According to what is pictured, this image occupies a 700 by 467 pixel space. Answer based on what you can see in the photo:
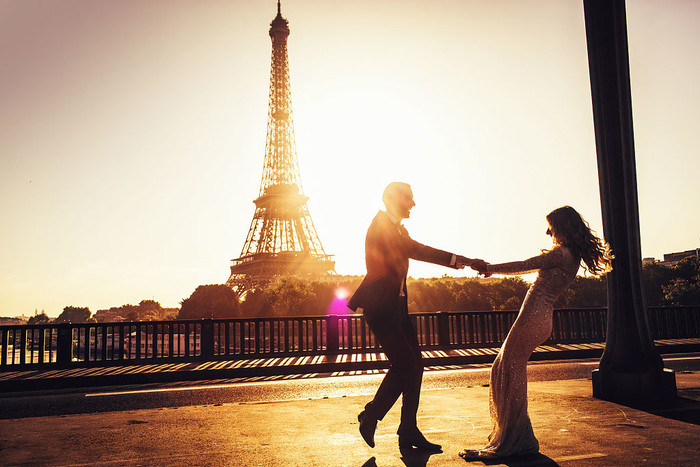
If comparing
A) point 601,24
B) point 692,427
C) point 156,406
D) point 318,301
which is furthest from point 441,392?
point 318,301

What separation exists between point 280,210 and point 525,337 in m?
65.9

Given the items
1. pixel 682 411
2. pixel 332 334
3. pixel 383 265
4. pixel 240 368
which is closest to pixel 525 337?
pixel 383 265

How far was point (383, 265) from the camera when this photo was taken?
4.23 m

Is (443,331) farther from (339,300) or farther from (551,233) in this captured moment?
(339,300)

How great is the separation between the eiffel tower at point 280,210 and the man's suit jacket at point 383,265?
64738mm

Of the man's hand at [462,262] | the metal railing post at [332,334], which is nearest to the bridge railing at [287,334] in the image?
the metal railing post at [332,334]

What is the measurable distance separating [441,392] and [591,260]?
3.28m

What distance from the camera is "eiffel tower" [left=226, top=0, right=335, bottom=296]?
68.9 m

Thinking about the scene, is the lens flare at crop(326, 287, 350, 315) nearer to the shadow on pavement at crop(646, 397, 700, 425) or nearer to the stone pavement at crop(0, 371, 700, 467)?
the stone pavement at crop(0, 371, 700, 467)

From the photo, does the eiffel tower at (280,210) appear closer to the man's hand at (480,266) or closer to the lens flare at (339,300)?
the lens flare at (339,300)

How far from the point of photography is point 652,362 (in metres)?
5.56

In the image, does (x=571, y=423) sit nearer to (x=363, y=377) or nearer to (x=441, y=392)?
(x=441, y=392)

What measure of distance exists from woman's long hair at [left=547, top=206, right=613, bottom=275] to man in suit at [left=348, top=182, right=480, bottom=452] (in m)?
1.16

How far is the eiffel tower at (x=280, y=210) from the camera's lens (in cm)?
6894
